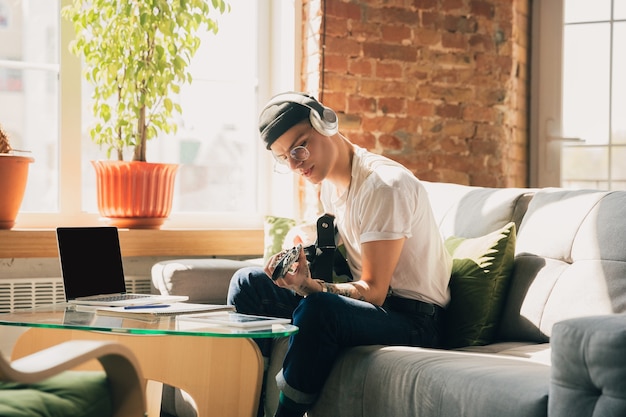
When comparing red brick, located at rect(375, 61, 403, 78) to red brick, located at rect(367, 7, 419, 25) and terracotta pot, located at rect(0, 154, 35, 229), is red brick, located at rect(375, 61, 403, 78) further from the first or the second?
terracotta pot, located at rect(0, 154, 35, 229)

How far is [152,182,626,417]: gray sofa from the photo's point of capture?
1613 millimetres

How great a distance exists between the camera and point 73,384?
67.8 inches

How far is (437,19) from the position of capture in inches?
166

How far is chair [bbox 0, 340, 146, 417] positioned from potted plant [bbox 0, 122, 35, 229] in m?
1.81

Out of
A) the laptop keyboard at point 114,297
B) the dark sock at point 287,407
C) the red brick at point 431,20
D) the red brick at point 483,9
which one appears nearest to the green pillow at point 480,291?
the dark sock at point 287,407

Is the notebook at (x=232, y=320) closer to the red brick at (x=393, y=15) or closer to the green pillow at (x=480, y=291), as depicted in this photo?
the green pillow at (x=480, y=291)

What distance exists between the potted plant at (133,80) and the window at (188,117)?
174mm

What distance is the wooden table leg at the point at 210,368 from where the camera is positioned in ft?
7.13

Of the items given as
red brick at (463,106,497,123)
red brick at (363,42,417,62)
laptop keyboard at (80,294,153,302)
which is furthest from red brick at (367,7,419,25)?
laptop keyboard at (80,294,153,302)

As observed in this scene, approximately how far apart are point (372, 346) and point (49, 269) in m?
1.86

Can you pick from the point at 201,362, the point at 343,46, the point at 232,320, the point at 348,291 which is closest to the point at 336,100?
the point at 343,46

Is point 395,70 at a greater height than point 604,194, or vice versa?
point 395,70

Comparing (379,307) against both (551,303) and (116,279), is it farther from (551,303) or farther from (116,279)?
(116,279)

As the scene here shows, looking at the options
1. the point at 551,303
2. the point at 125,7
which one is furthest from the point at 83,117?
the point at 551,303
